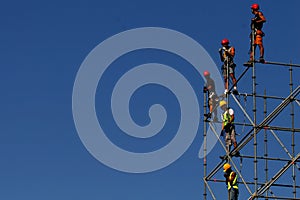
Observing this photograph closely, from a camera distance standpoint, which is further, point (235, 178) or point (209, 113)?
point (209, 113)

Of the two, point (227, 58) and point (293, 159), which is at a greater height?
point (227, 58)

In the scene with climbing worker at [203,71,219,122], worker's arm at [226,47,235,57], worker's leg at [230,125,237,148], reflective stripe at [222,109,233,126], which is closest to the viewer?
worker's leg at [230,125,237,148]

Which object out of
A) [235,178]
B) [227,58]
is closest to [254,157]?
[235,178]

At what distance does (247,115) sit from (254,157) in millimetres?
1831

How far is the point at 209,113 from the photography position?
182 ft

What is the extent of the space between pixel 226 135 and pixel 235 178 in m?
2.23

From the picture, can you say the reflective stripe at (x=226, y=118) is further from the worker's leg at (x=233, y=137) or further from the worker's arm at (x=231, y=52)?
the worker's arm at (x=231, y=52)

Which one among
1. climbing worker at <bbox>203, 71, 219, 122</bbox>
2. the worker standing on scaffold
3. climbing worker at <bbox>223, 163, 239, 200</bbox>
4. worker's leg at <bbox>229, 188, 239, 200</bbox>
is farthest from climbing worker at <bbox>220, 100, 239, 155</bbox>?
worker's leg at <bbox>229, 188, 239, 200</bbox>

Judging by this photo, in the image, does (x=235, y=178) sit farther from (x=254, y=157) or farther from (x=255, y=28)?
(x=255, y=28)

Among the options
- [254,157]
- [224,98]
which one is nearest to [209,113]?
[224,98]

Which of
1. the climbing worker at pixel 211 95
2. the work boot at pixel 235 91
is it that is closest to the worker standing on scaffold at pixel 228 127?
the work boot at pixel 235 91

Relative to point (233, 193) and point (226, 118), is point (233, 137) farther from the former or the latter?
point (233, 193)

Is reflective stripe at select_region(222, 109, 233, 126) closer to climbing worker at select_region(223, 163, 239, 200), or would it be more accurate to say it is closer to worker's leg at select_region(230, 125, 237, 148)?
worker's leg at select_region(230, 125, 237, 148)

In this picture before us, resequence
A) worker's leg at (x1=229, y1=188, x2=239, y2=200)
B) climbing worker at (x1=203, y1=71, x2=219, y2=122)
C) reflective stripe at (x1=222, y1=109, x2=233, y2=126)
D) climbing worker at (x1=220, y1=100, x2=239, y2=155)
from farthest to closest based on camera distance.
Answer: climbing worker at (x1=203, y1=71, x2=219, y2=122) → reflective stripe at (x1=222, y1=109, x2=233, y2=126) → climbing worker at (x1=220, y1=100, x2=239, y2=155) → worker's leg at (x1=229, y1=188, x2=239, y2=200)
